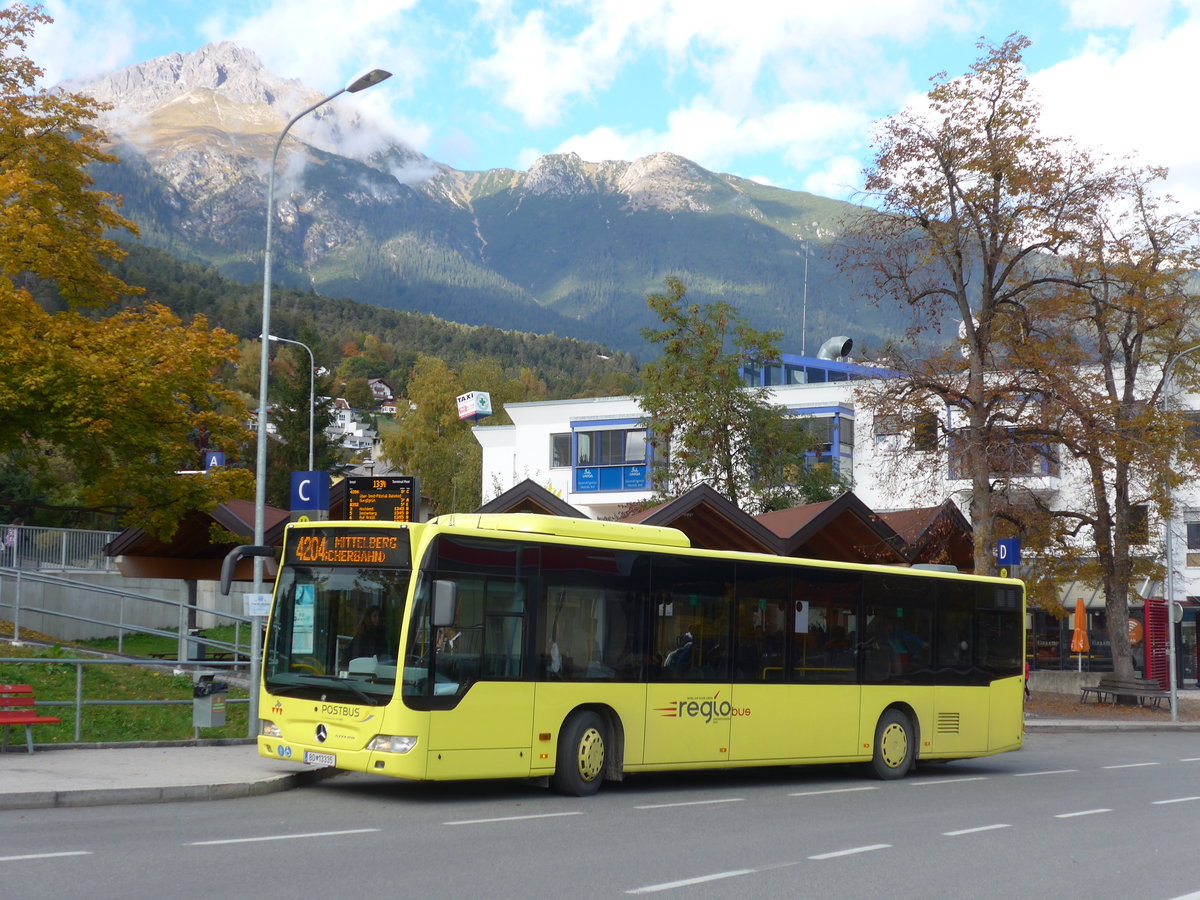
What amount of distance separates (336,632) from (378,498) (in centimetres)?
1002

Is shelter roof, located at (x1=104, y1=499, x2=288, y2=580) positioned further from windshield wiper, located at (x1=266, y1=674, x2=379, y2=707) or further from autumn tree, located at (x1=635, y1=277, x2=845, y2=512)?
windshield wiper, located at (x1=266, y1=674, x2=379, y2=707)

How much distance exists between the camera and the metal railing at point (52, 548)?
37.5 meters

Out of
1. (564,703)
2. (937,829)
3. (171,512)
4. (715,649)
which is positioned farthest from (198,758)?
(171,512)

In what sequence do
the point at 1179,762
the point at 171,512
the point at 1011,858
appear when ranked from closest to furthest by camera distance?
the point at 1011,858
the point at 1179,762
the point at 171,512

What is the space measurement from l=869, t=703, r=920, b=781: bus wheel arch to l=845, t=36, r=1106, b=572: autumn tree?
11422mm

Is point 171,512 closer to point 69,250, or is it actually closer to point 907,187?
point 69,250

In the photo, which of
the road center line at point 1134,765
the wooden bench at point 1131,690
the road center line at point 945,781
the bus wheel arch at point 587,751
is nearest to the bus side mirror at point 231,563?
the bus wheel arch at point 587,751

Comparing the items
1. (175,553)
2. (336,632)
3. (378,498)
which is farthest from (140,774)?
(175,553)

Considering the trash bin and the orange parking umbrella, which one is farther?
the orange parking umbrella

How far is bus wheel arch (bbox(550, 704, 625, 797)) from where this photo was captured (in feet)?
46.7

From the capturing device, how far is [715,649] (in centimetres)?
1585

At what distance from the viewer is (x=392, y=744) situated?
42.0 feet

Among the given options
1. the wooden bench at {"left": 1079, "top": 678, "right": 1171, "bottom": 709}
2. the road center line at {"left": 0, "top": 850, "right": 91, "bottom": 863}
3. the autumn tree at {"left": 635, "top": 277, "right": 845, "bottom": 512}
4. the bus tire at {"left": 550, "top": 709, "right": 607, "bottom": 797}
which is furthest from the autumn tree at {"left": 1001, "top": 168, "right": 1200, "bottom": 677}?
the road center line at {"left": 0, "top": 850, "right": 91, "bottom": 863}

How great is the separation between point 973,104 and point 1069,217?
3442mm
